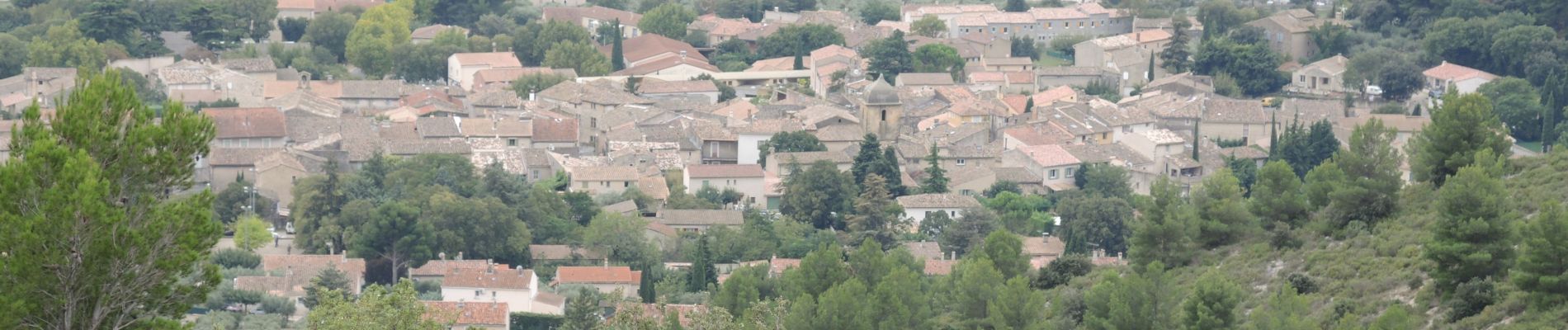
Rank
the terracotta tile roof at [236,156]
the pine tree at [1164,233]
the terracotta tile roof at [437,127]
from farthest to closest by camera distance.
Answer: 1. the terracotta tile roof at [437,127]
2. the terracotta tile roof at [236,156]
3. the pine tree at [1164,233]

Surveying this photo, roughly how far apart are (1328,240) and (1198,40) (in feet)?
126

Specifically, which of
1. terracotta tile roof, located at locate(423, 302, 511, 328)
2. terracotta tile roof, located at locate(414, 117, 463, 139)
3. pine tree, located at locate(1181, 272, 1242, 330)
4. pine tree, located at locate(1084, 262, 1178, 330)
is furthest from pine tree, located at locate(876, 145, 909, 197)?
pine tree, located at locate(1181, 272, 1242, 330)

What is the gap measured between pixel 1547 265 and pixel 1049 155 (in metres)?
28.9

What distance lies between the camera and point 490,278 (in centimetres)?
3947

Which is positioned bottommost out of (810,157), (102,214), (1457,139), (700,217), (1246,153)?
(700,217)

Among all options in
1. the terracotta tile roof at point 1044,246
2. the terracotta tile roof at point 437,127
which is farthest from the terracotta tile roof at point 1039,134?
the terracotta tile roof at point 437,127

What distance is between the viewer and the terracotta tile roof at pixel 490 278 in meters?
39.2

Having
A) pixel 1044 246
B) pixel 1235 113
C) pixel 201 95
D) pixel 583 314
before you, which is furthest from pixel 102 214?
pixel 1235 113

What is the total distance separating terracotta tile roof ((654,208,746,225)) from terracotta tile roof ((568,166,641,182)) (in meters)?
2.13

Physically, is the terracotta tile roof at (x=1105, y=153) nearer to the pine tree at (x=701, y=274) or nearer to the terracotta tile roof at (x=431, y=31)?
the pine tree at (x=701, y=274)

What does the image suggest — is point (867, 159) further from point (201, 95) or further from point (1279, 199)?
point (1279, 199)

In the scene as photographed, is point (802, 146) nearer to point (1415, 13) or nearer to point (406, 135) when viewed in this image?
point (406, 135)

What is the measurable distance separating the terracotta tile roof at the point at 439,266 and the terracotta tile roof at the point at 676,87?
17820mm

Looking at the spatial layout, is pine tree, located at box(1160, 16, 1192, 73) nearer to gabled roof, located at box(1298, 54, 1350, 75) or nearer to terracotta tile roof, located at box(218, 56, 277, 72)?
gabled roof, located at box(1298, 54, 1350, 75)
